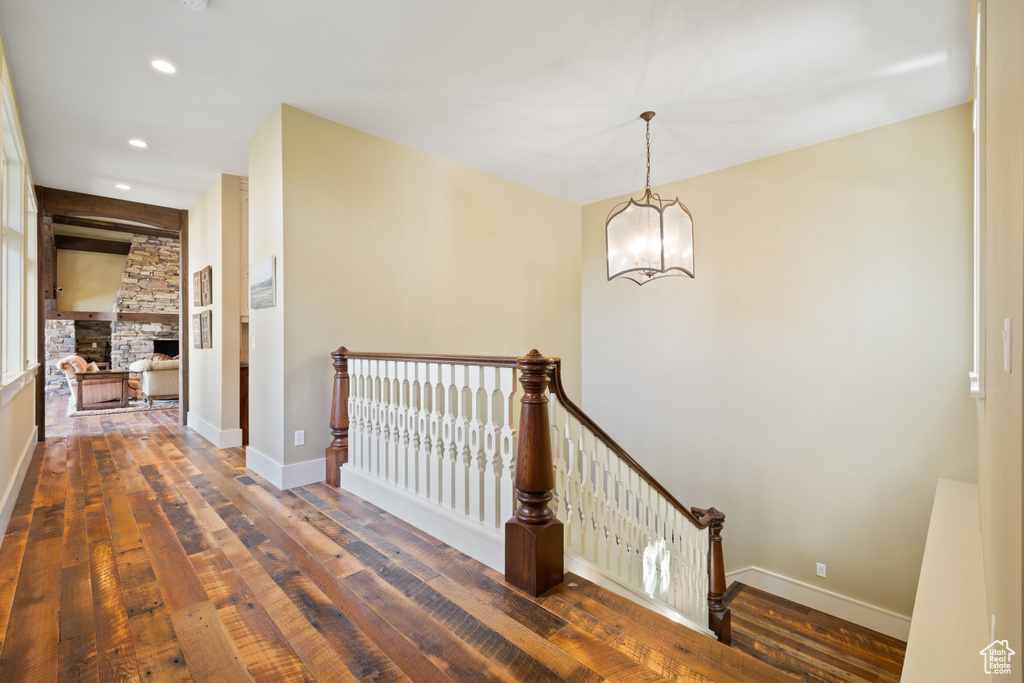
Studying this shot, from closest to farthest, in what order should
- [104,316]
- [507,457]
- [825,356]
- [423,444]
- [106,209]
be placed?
[507,457] < [423,444] < [825,356] < [106,209] < [104,316]

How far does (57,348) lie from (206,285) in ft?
24.2

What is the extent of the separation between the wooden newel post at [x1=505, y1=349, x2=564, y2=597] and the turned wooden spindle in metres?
1.84

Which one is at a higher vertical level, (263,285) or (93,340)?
(263,285)

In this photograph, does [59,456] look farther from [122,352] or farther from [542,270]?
[122,352]

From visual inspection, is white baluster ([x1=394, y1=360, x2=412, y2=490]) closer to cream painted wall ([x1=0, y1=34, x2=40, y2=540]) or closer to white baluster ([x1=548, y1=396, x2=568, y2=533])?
white baluster ([x1=548, y1=396, x2=568, y2=533])

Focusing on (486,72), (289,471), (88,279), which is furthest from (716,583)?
(88,279)

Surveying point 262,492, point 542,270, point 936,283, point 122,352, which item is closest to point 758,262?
point 936,283

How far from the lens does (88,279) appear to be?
31.2 feet

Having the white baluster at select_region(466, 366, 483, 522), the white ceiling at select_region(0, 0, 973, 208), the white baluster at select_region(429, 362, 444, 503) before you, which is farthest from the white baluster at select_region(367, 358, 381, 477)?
the white ceiling at select_region(0, 0, 973, 208)

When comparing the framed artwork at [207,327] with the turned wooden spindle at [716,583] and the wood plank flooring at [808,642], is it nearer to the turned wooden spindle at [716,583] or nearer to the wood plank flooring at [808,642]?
the turned wooden spindle at [716,583]

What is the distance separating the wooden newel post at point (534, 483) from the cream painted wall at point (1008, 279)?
1.29m

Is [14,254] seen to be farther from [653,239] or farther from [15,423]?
[653,239]

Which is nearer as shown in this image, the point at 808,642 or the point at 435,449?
the point at 435,449

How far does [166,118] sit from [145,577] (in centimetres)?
326
